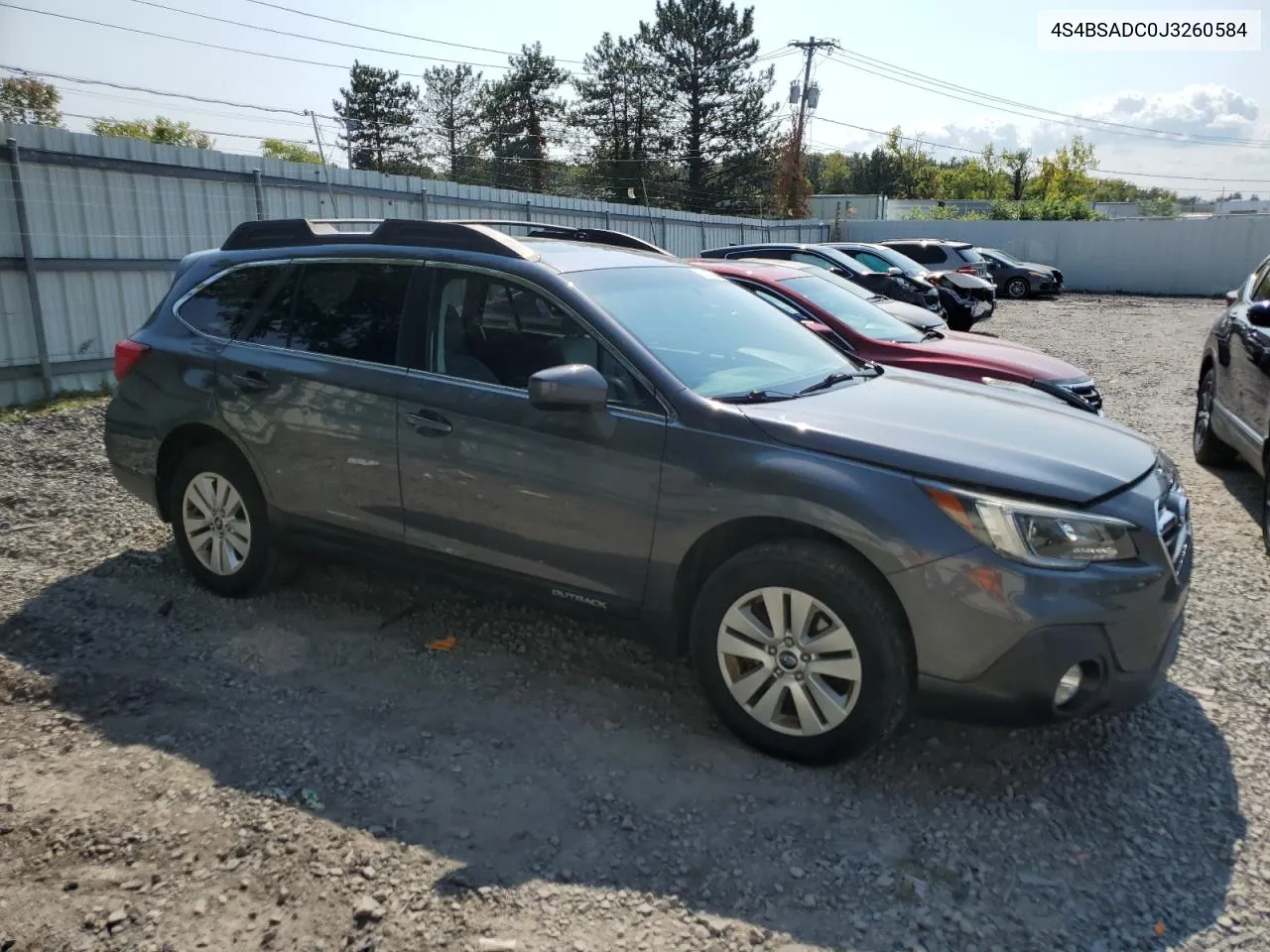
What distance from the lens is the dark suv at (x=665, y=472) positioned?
9.98 ft

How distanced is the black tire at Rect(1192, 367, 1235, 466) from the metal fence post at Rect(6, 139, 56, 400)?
9.78m

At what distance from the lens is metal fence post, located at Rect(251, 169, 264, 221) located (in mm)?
10898

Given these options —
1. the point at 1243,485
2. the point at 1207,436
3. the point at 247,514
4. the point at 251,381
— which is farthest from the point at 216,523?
the point at 1207,436

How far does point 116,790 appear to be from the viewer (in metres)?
3.22

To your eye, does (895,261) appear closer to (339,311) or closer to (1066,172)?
(339,311)

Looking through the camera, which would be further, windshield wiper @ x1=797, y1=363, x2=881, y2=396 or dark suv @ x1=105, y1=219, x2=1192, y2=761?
windshield wiper @ x1=797, y1=363, x2=881, y2=396

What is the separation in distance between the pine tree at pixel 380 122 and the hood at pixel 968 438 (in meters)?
50.8

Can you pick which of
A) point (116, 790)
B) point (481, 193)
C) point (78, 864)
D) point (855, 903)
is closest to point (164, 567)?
point (116, 790)

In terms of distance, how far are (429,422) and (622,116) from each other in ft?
164

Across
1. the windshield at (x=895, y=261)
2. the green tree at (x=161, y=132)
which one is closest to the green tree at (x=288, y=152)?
the green tree at (x=161, y=132)

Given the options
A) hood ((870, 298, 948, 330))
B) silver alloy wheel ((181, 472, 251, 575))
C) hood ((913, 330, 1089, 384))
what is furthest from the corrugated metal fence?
hood ((913, 330, 1089, 384))

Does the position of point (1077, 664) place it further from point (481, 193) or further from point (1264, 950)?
point (481, 193)

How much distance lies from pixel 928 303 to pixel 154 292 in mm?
10284

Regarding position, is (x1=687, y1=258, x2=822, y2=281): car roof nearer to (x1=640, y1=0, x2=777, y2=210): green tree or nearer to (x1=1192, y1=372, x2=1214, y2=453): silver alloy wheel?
(x1=1192, y1=372, x2=1214, y2=453): silver alloy wheel
